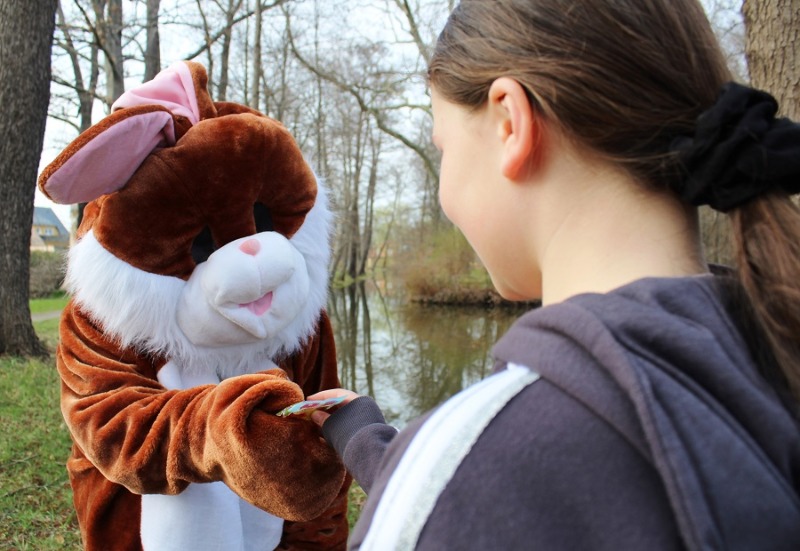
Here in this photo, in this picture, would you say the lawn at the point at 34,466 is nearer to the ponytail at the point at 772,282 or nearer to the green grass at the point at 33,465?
the green grass at the point at 33,465

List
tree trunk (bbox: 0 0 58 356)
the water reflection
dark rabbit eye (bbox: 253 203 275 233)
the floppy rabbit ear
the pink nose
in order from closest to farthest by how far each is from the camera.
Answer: the floppy rabbit ear → the pink nose → dark rabbit eye (bbox: 253 203 275 233) → tree trunk (bbox: 0 0 58 356) → the water reflection

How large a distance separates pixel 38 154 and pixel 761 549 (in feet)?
19.8

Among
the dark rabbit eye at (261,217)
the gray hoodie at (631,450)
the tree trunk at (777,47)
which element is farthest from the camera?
the tree trunk at (777,47)

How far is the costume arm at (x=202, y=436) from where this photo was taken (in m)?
1.29

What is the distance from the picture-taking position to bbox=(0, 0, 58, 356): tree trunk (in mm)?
4801

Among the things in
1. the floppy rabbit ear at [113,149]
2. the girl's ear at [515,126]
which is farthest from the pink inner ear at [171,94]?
the girl's ear at [515,126]

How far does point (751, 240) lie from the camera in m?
0.73

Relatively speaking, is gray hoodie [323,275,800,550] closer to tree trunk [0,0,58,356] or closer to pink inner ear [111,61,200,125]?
pink inner ear [111,61,200,125]

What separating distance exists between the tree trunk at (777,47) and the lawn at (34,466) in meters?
3.17

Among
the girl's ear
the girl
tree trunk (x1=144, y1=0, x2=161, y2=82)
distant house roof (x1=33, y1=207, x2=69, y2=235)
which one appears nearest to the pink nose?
the girl

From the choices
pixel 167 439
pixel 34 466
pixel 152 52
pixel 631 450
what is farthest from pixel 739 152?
pixel 152 52

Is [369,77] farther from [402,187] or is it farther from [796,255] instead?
[402,187]

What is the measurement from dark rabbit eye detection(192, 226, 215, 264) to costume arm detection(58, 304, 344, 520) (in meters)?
0.35

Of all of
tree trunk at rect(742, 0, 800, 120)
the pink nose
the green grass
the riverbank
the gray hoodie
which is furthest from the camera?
the riverbank
